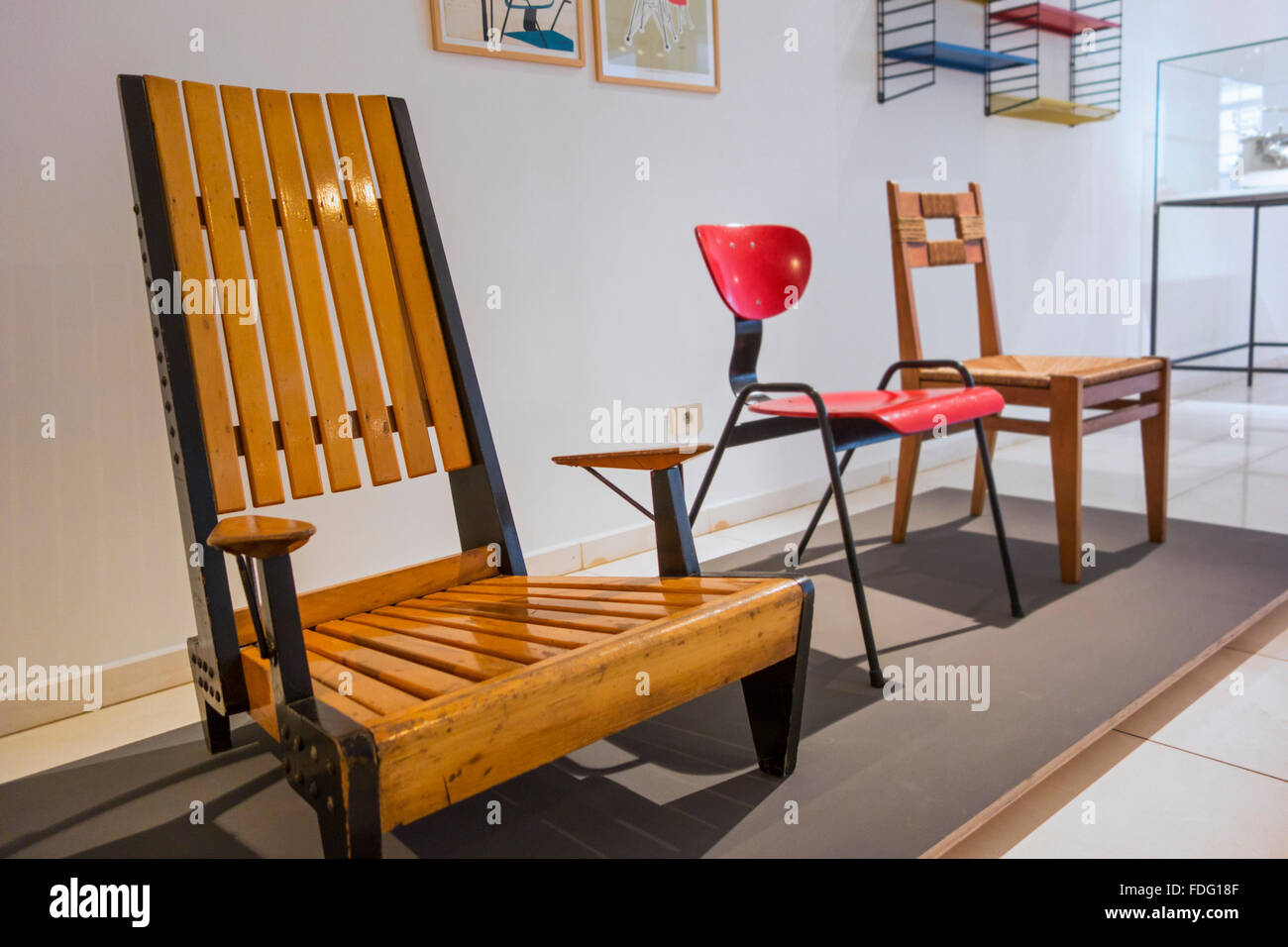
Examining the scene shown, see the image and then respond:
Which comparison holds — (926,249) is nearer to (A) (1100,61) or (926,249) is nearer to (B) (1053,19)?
(B) (1053,19)

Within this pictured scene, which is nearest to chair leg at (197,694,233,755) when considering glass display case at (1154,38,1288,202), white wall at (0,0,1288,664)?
white wall at (0,0,1288,664)

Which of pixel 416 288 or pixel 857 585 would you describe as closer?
pixel 416 288

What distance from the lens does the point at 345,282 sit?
1.57m

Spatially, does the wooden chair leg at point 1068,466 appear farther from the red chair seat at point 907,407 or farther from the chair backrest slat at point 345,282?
the chair backrest slat at point 345,282

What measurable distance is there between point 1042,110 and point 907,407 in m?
2.68

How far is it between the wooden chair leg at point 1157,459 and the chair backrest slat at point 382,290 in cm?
194

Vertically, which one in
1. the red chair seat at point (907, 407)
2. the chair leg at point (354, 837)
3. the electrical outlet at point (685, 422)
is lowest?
the chair leg at point (354, 837)

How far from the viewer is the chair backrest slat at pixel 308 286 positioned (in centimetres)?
152

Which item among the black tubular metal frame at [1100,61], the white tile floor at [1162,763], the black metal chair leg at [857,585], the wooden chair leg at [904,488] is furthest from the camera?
the black tubular metal frame at [1100,61]

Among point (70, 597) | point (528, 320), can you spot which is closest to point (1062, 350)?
point (528, 320)

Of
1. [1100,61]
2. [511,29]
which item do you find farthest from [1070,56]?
[511,29]

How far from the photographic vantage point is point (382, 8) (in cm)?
215

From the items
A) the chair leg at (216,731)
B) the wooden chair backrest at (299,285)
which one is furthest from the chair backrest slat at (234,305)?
the chair leg at (216,731)
